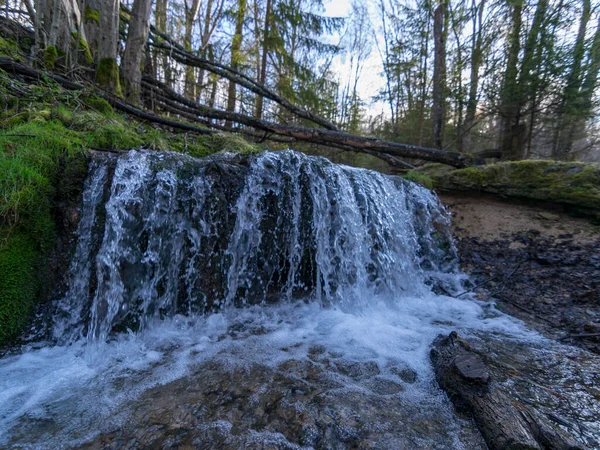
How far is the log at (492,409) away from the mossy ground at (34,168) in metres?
3.30

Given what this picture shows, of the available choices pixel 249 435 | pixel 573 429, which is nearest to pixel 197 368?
pixel 249 435

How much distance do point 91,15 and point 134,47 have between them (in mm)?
778

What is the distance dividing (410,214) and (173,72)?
774 cm

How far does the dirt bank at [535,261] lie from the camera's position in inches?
115

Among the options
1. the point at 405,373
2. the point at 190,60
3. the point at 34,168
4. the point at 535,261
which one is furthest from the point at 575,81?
the point at 34,168

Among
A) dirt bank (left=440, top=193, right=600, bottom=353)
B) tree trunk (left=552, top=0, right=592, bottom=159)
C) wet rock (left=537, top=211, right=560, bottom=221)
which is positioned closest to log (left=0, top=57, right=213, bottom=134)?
dirt bank (left=440, top=193, right=600, bottom=353)

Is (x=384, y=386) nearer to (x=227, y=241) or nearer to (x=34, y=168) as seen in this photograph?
(x=227, y=241)

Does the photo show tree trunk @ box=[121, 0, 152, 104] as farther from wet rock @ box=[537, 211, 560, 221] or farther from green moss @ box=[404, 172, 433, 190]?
wet rock @ box=[537, 211, 560, 221]

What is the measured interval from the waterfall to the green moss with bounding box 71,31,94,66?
352cm

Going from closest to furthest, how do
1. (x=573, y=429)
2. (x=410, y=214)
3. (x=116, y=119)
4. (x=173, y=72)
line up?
(x=573, y=429) → (x=116, y=119) → (x=410, y=214) → (x=173, y=72)

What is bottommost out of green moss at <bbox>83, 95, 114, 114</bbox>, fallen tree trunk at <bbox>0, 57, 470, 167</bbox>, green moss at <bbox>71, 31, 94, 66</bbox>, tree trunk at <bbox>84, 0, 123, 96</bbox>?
green moss at <bbox>83, 95, 114, 114</bbox>

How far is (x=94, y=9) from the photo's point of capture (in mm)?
5172

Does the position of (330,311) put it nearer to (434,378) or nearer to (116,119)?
(434,378)

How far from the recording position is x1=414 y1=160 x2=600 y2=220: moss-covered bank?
4535 mm
